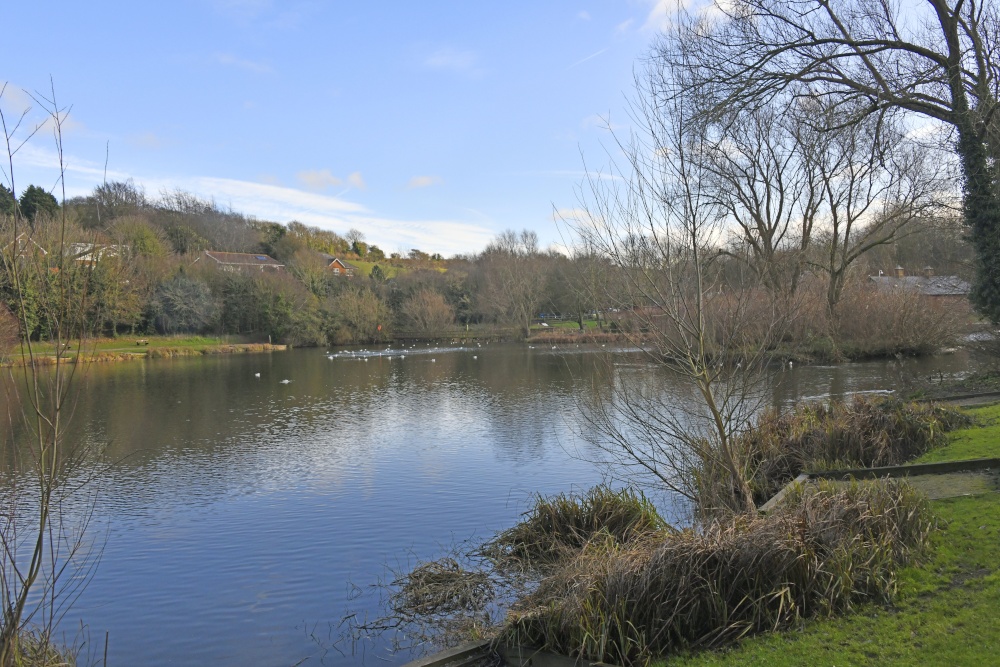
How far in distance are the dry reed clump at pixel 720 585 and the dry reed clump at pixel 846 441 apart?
3.75 metres

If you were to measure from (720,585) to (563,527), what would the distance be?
11.4 ft

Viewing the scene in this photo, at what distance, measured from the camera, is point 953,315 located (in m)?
27.8

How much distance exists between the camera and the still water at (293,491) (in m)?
6.88

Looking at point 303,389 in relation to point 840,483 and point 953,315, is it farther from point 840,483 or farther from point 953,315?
Answer: point 953,315

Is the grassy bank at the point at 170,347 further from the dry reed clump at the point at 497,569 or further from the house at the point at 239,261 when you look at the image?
the dry reed clump at the point at 497,569

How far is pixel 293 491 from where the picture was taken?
11.7 m

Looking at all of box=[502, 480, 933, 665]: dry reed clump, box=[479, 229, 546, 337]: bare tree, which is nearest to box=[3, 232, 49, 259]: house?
box=[502, 480, 933, 665]: dry reed clump

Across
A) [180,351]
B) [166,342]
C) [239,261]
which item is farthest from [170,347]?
[239,261]

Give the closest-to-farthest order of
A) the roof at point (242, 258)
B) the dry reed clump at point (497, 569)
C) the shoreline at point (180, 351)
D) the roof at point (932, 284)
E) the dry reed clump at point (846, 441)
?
the dry reed clump at point (497, 569) < the dry reed clump at point (846, 441) < the roof at point (932, 284) < the shoreline at point (180, 351) < the roof at point (242, 258)

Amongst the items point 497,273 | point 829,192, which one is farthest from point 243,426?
point 497,273

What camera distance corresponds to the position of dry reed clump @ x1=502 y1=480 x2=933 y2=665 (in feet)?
15.5

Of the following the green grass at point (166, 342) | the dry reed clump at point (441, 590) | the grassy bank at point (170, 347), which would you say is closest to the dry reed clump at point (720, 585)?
the dry reed clump at point (441, 590)

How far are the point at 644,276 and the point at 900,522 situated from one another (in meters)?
3.03

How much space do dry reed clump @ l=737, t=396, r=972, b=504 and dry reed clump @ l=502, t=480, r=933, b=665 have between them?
3752 mm
